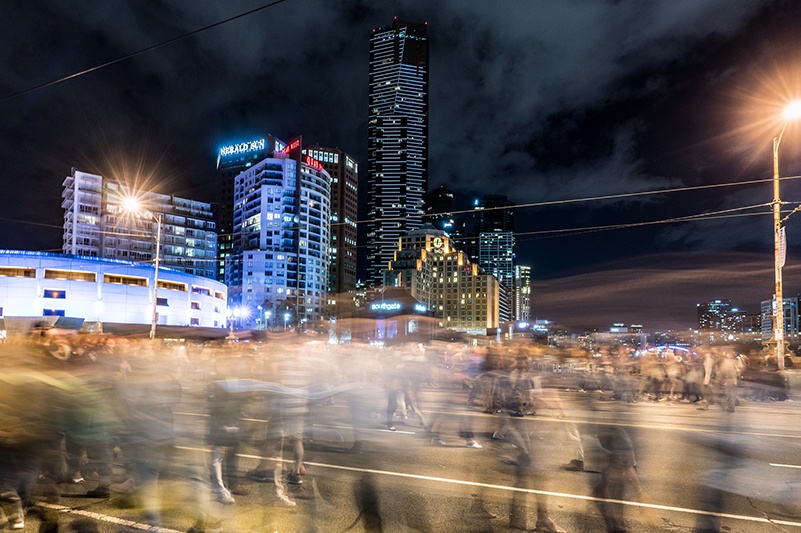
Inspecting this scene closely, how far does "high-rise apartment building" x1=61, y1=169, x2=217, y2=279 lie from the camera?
106438mm

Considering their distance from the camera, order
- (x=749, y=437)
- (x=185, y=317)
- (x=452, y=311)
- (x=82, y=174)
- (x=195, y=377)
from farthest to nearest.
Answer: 1. (x=452, y=311)
2. (x=82, y=174)
3. (x=185, y=317)
4. (x=195, y=377)
5. (x=749, y=437)

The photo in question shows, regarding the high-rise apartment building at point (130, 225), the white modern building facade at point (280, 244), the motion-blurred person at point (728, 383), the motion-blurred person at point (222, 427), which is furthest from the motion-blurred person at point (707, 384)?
the white modern building facade at point (280, 244)

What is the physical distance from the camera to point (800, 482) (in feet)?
23.9

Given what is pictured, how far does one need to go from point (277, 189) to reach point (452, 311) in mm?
78410

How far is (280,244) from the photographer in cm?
12388

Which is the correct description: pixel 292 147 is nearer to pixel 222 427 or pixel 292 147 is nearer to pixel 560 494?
pixel 222 427

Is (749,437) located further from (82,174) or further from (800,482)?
(82,174)

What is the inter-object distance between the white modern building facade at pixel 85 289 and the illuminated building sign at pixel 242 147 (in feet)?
296

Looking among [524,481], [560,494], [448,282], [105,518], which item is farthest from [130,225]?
[560,494]

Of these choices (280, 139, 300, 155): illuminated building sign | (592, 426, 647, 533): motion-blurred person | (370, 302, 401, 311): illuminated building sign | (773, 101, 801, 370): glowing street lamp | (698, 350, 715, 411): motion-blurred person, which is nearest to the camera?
(592, 426, 647, 533): motion-blurred person

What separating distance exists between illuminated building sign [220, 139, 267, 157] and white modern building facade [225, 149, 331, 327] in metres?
23.4

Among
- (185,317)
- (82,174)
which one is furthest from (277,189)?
(185,317)

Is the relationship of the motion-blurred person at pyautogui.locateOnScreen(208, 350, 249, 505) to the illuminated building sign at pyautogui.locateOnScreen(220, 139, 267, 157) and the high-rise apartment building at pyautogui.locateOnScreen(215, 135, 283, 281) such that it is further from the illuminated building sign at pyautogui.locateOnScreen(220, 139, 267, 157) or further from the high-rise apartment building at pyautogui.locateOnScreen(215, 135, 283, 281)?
the illuminated building sign at pyautogui.locateOnScreen(220, 139, 267, 157)

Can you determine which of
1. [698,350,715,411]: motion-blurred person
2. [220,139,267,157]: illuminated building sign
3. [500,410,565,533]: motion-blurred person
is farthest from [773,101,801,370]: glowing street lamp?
[220,139,267,157]: illuminated building sign
